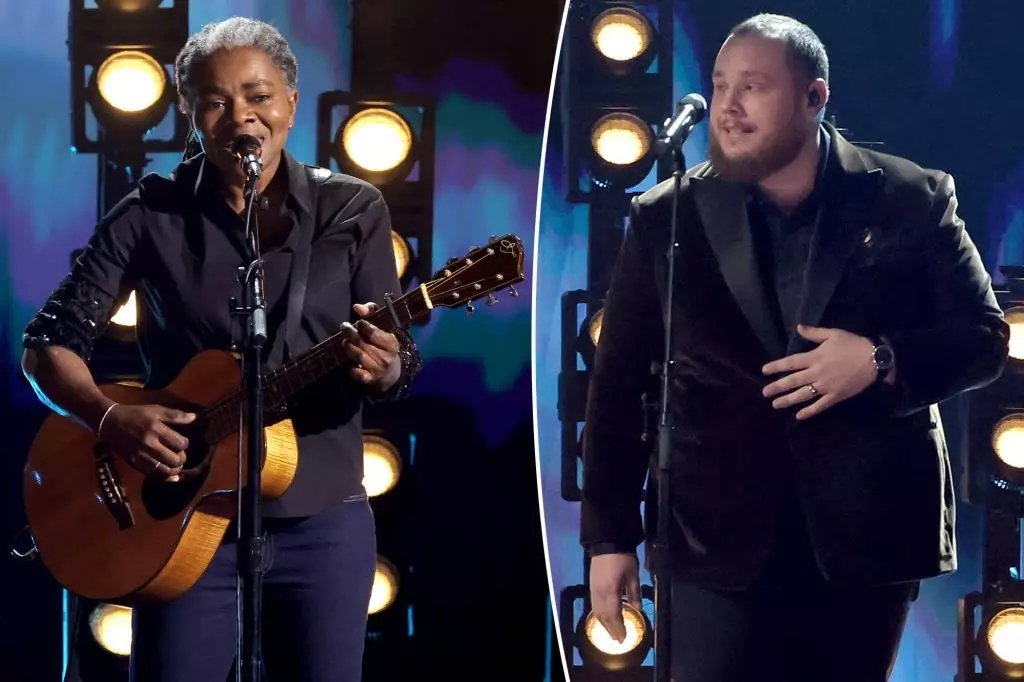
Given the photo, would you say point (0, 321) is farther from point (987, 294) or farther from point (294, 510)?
point (987, 294)

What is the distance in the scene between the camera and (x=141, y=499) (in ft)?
8.32

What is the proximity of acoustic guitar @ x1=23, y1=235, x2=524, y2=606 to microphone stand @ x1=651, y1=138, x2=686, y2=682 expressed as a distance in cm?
40

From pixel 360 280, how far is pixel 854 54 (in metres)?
1.19

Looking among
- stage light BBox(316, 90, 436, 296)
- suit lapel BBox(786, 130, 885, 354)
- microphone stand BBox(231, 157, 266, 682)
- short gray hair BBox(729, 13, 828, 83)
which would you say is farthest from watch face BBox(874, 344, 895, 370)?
microphone stand BBox(231, 157, 266, 682)

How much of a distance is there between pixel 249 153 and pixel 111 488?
801mm

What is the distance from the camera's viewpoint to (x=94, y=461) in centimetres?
262

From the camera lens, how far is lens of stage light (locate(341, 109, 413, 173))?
3.12 m

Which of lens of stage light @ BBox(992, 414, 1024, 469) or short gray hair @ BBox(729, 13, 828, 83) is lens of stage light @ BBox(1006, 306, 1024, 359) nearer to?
lens of stage light @ BBox(992, 414, 1024, 469)

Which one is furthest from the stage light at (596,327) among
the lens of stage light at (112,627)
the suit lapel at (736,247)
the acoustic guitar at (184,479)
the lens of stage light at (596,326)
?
the lens of stage light at (112,627)

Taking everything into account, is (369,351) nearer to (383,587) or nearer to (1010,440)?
(383,587)

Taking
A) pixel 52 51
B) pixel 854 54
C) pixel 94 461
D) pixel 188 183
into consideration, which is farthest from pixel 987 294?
pixel 52 51

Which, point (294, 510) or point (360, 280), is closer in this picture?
point (294, 510)

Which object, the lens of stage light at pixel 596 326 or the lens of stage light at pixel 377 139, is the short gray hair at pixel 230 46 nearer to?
the lens of stage light at pixel 377 139

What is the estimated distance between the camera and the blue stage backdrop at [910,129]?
8.87ft
